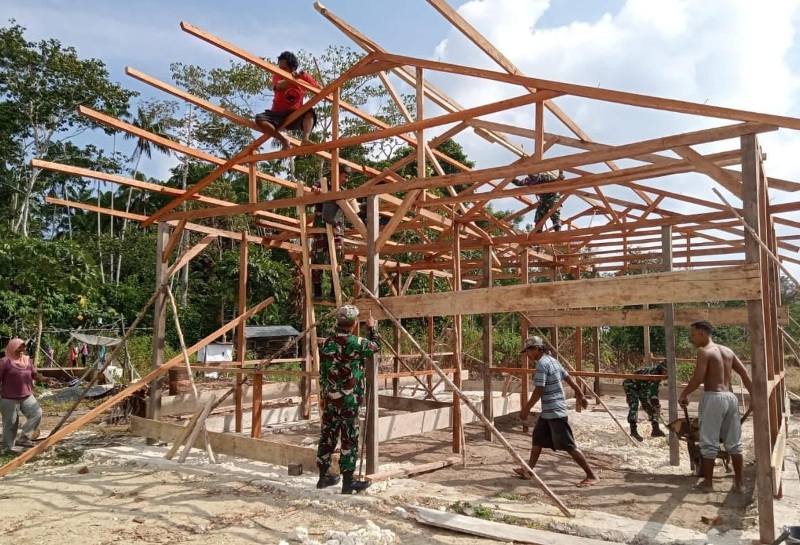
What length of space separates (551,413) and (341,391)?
2.26 meters

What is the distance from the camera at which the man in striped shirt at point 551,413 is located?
624 centimetres

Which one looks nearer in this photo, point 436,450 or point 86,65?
point 436,450

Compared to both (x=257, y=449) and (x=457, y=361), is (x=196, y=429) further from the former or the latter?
(x=457, y=361)

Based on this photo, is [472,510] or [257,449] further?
[257,449]

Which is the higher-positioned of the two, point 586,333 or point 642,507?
point 586,333

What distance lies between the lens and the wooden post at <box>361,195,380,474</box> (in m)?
6.18

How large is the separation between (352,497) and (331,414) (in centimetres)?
80

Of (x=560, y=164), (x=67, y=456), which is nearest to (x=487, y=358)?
(x=560, y=164)

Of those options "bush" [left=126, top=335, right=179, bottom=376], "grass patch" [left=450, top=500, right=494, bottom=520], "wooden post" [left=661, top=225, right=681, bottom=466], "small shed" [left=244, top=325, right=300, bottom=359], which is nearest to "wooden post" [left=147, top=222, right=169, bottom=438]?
"grass patch" [left=450, top=500, right=494, bottom=520]

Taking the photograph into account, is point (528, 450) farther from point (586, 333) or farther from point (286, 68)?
point (586, 333)

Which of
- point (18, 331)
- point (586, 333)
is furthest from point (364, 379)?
point (586, 333)

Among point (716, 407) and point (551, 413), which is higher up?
point (716, 407)

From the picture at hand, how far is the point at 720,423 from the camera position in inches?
228

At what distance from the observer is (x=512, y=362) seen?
21469 mm
